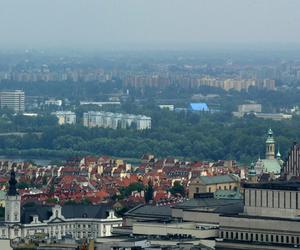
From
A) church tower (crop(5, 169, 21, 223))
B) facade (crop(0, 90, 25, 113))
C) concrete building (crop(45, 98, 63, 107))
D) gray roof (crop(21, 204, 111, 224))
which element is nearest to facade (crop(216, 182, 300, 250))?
church tower (crop(5, 169, 21, 223))

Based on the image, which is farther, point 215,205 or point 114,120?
point 114,120

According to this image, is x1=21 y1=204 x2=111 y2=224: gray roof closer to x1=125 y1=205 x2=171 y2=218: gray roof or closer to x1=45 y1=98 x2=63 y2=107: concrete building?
x1=125 y1=205 x2=171 y2=218: gray roof

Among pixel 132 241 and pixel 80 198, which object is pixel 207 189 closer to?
pixel 80 198

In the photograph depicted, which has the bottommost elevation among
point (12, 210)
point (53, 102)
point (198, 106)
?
point (53, 102)

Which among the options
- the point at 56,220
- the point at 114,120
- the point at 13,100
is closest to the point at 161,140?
the point at 114,120

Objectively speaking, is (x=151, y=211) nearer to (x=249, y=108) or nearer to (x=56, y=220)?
(x=56, y=220)

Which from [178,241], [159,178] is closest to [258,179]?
Answer: [159,178]

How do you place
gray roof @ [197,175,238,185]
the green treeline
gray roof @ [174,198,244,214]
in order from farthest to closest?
the green treeline < gray roof @ [197,175,238,185] < gray roof @ [174,198,244,214]
